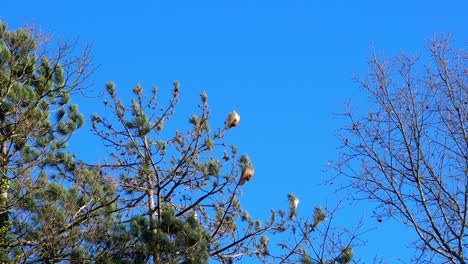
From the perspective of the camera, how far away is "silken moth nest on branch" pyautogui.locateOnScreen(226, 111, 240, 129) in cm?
1005

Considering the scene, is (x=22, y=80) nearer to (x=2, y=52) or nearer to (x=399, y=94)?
(x=2, y=52)

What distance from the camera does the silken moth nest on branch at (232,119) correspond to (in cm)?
1005

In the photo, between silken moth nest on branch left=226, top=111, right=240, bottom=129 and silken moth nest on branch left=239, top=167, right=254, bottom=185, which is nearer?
silken moth nest on branch left=239, top=167, right=254, bottom=185

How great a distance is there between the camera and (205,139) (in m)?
10.6

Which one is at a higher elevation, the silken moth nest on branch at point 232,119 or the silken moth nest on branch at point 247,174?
the silken moth nest on branch at point 232,119

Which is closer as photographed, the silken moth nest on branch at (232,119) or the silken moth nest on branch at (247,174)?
the silken moth nest on branch at (247,174)

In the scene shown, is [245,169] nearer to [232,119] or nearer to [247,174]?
[247,174]

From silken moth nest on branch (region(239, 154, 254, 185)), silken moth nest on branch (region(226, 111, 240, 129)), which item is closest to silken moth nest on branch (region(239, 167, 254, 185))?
silken moth nest on branch (region(239, 154, 254, 185))

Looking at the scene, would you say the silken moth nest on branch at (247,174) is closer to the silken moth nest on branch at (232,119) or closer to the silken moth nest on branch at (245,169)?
the silken moth nest on branch at (245,169)

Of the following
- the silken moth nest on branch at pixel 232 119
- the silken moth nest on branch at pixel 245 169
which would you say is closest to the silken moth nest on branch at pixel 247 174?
the silken moth nest on branch at pixel 245 169

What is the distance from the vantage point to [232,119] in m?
10.2

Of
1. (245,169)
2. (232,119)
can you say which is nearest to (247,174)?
(245,169)

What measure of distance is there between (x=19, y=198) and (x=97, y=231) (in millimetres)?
1333

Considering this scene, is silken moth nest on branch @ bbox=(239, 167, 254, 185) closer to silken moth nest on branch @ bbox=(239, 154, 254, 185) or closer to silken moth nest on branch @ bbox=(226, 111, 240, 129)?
silken moth nest on branch @ bbox=(239, 154, 254, 185)
